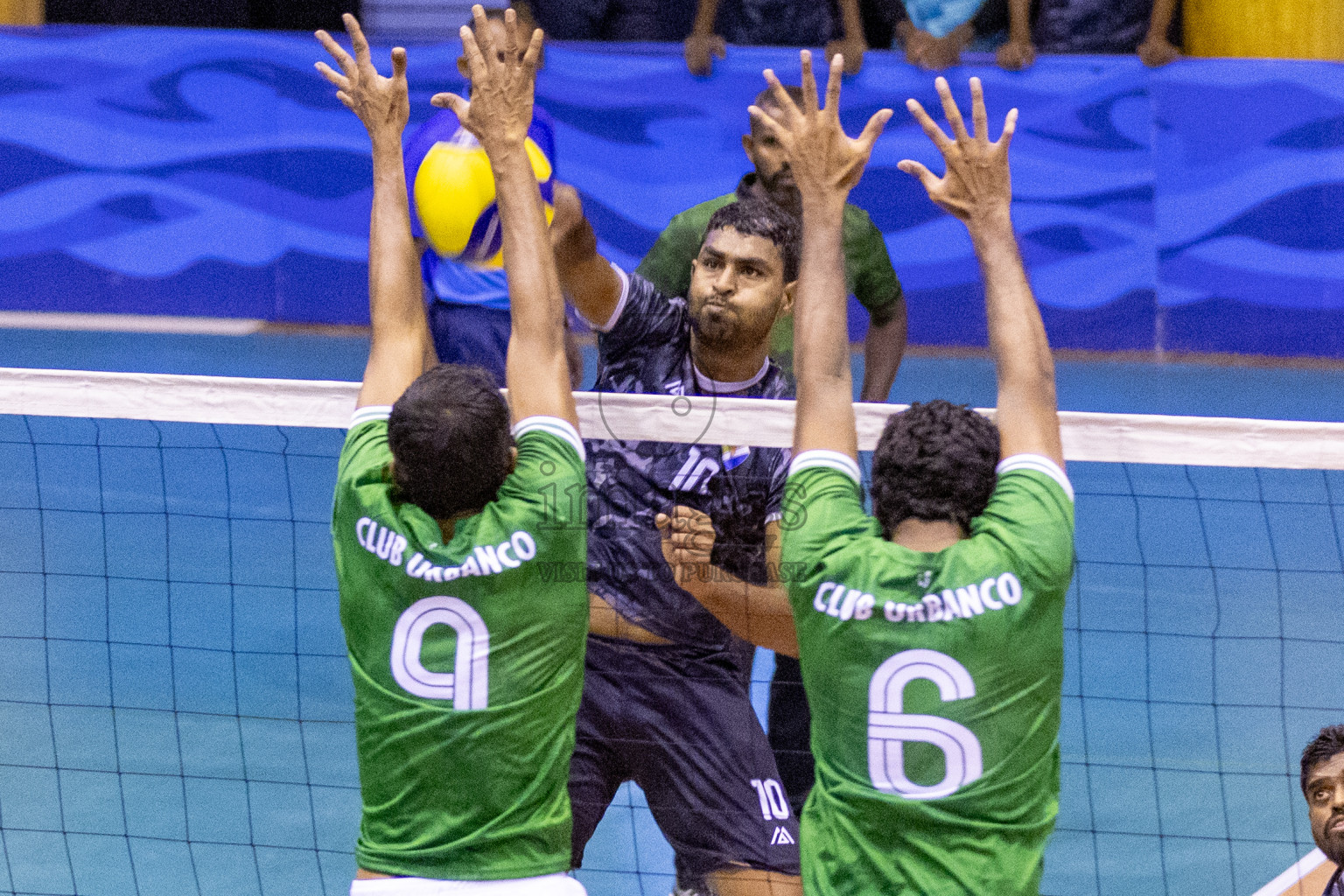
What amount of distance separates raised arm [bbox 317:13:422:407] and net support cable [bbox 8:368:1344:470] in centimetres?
49

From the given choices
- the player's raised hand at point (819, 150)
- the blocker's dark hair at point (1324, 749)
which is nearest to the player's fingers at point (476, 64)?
the player's raised hand at point (819, 150)

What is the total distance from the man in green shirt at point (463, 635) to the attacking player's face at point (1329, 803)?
200 centimetres

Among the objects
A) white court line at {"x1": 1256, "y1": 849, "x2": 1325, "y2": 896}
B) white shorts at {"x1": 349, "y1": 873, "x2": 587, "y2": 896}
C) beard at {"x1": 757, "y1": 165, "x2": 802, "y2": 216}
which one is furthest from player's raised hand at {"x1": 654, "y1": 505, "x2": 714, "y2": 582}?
Result: white court line at {"x1": 1256, "y1": 849, "x2": 1325, "y2": 896}

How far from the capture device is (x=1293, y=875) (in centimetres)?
508

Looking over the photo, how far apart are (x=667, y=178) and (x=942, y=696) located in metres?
9.20

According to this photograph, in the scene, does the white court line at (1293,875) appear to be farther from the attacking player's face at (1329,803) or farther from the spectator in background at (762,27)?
the spectator in background at (762,27)

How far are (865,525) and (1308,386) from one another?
867 centimetres

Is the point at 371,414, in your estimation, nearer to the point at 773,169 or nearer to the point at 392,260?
the point at 392,260

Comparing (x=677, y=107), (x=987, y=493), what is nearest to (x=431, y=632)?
(x=987, y=493)

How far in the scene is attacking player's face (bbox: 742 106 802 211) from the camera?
5344 mm

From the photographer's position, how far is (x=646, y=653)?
4.31m

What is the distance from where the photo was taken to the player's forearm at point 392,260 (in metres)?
3.50

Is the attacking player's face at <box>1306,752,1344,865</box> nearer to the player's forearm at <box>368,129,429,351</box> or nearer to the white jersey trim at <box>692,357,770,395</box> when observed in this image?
the white jersey trim at <box>692,357,770,395</box>

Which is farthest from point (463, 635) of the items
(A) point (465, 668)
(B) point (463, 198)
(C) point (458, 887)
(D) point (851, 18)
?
(D) point (851, 18)
